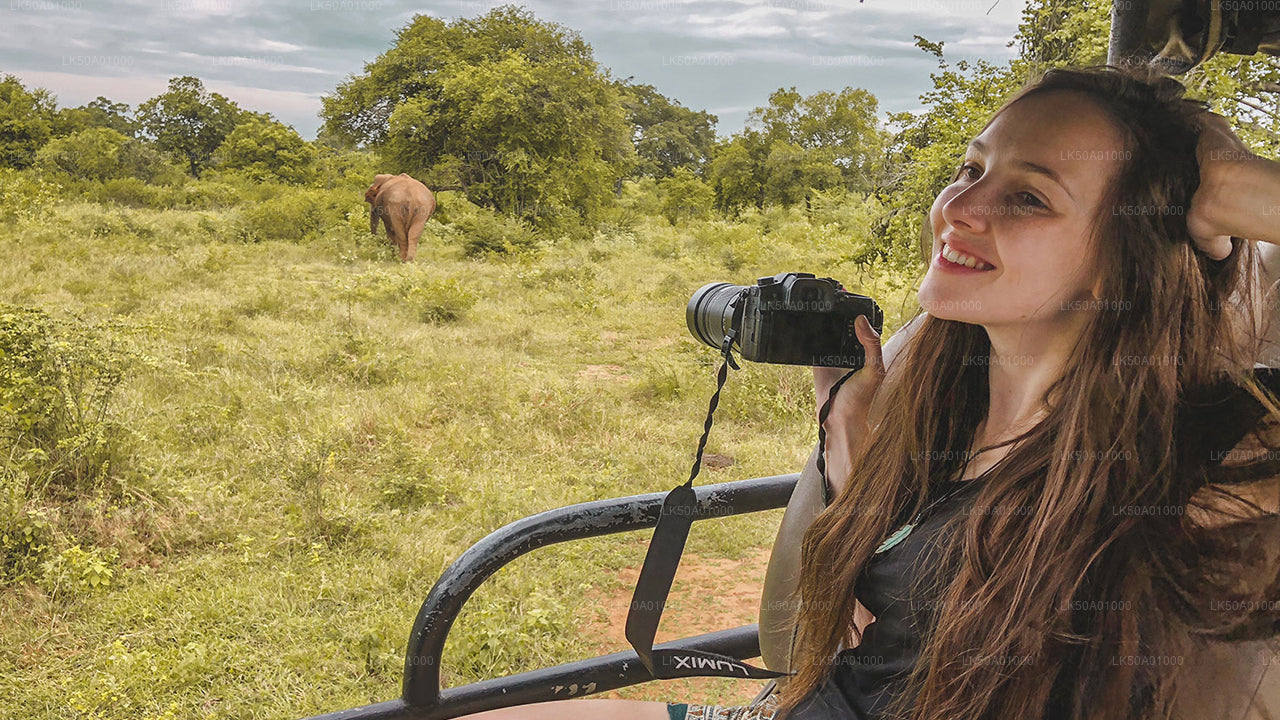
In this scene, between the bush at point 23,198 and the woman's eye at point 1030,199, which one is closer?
the woman's eye at point 1030,199

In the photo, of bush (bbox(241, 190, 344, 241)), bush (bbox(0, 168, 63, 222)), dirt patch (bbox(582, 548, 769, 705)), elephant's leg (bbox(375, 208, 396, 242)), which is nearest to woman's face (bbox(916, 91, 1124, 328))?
dirt patch (bbox(582, 548, 769, 705))

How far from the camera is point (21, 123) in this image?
1364 centimetres

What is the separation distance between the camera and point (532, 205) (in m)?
13.0

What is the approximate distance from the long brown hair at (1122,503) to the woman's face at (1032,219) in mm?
17

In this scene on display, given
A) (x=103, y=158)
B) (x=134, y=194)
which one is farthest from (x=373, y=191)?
(x=103, y=158)

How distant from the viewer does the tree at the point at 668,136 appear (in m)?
17.8

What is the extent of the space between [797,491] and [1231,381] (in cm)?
47

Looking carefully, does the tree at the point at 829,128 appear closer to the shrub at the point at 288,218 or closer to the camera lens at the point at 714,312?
the shrub at the point at 288,218

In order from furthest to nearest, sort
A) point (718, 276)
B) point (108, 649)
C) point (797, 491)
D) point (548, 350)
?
point (718, 276)
point (548, 350)
point (108, 649)
point (797, 491)

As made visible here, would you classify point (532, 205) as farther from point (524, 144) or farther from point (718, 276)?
point (718, 276)

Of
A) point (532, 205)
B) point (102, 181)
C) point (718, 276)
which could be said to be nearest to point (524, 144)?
point (532, 205)

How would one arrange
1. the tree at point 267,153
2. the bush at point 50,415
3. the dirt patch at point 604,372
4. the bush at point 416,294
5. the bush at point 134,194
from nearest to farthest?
the bush at point 50,415, the dirt patch at point 604,372, the bush at point 416,294, the bush at point 134,194, the tree at point 267,153

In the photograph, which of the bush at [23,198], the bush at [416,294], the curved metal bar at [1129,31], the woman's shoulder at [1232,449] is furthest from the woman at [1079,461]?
the bush at [23,198]

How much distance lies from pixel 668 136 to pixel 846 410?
1817 centimetres
